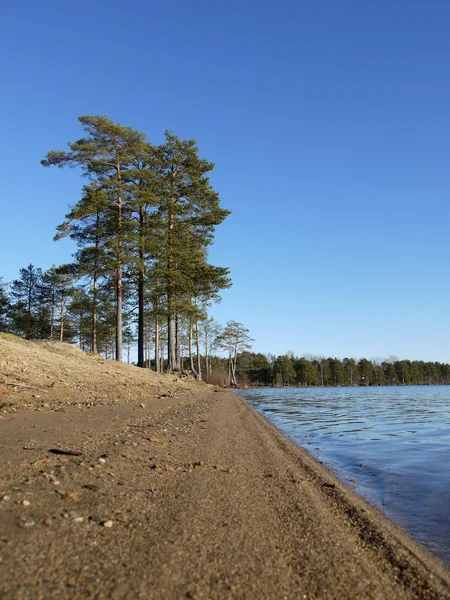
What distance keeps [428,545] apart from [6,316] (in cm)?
5575

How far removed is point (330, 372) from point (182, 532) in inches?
4882

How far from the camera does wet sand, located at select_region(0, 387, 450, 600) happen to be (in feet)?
8.29

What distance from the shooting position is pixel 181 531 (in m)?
3.30

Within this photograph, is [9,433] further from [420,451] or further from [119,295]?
[119,295]

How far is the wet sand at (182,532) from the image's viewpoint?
8.29 feet

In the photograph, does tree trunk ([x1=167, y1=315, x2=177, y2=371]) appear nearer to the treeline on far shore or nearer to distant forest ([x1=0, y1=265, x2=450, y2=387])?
distant forest ([x1=0, y1=265, x2=450, y2=387])

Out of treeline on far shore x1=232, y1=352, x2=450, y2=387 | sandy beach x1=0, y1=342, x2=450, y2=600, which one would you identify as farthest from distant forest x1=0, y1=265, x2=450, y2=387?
sandy beach x1=0, y1=342, x2=450, y2=600

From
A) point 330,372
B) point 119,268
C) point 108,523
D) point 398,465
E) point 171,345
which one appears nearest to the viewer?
point 108,523

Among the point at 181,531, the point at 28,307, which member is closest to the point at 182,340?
the point at 28,307

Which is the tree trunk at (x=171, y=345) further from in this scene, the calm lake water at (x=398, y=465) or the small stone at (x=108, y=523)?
the small stone at (x=108, y=523)

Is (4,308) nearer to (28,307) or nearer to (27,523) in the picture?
(28,307)

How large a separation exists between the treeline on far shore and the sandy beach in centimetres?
9130

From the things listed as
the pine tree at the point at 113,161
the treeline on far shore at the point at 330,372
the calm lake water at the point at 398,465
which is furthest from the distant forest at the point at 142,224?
the treeline on far shore at the point at 330,372

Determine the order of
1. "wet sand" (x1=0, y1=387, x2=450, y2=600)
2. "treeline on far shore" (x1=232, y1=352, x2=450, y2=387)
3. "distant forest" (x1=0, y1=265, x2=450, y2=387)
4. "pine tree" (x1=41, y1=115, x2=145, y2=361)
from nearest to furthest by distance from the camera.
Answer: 1. "wet sand" (x1=0, y1=387, x2=450, y2=600)
2. "pine tree" (x1=41, y1=115, x2=145, y2=361)
3. "distant forest" (x1=0, y1=265, x2=450, y2=387)
4. "treeline on far shore" (x1=232, y1=352, x2=450, y2=387)
